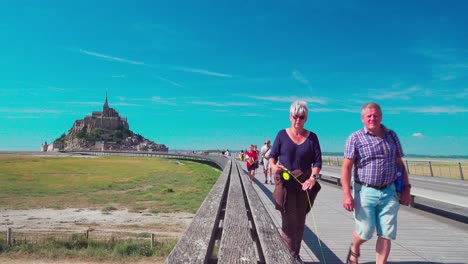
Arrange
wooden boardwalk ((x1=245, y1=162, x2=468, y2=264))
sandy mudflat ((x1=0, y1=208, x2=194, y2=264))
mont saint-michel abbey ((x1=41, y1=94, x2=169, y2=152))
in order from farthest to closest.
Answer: mont saint-michel abbey ((x1=41, y1=94, x2=169, y2=152)) < sandy mudflat ((x1=0, y1=208, x2=194, y2=264)) < wooden boardwalk ((x1=245, y1=162, x2=468, y2=264))

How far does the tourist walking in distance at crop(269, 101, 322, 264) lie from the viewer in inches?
155

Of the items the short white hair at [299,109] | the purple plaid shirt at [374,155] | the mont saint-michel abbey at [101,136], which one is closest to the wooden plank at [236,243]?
the purple plaid shirt at [374,155]

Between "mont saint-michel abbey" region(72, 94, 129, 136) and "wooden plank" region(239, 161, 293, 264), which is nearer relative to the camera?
"wooden plank" region(239, 161, 293, 264)

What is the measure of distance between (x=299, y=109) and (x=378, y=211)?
1266 millimetres

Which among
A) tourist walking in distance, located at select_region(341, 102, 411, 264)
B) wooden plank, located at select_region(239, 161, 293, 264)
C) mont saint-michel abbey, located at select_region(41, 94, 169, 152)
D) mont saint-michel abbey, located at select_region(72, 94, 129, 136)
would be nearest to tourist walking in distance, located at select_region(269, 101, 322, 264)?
wooden plank, located at select_region(239, 161, 293, 264)

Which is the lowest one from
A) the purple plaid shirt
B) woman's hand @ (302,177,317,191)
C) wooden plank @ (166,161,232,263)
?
wooden plank @ (166,161,232,263)

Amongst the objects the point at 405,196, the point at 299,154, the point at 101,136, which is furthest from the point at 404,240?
the point at 101,136

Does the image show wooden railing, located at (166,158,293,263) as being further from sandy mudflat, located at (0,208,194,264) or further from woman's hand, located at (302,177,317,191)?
sandy mudflat, located at (0,208,194,264)

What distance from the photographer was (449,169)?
818 inches

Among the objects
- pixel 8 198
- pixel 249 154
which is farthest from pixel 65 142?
pixel 249 154

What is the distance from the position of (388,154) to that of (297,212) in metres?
1.16

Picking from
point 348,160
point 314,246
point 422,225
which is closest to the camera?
point 348,160

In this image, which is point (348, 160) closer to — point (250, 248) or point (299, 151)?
point (299, 151)

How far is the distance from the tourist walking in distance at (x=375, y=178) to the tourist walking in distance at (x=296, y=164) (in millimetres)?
420
